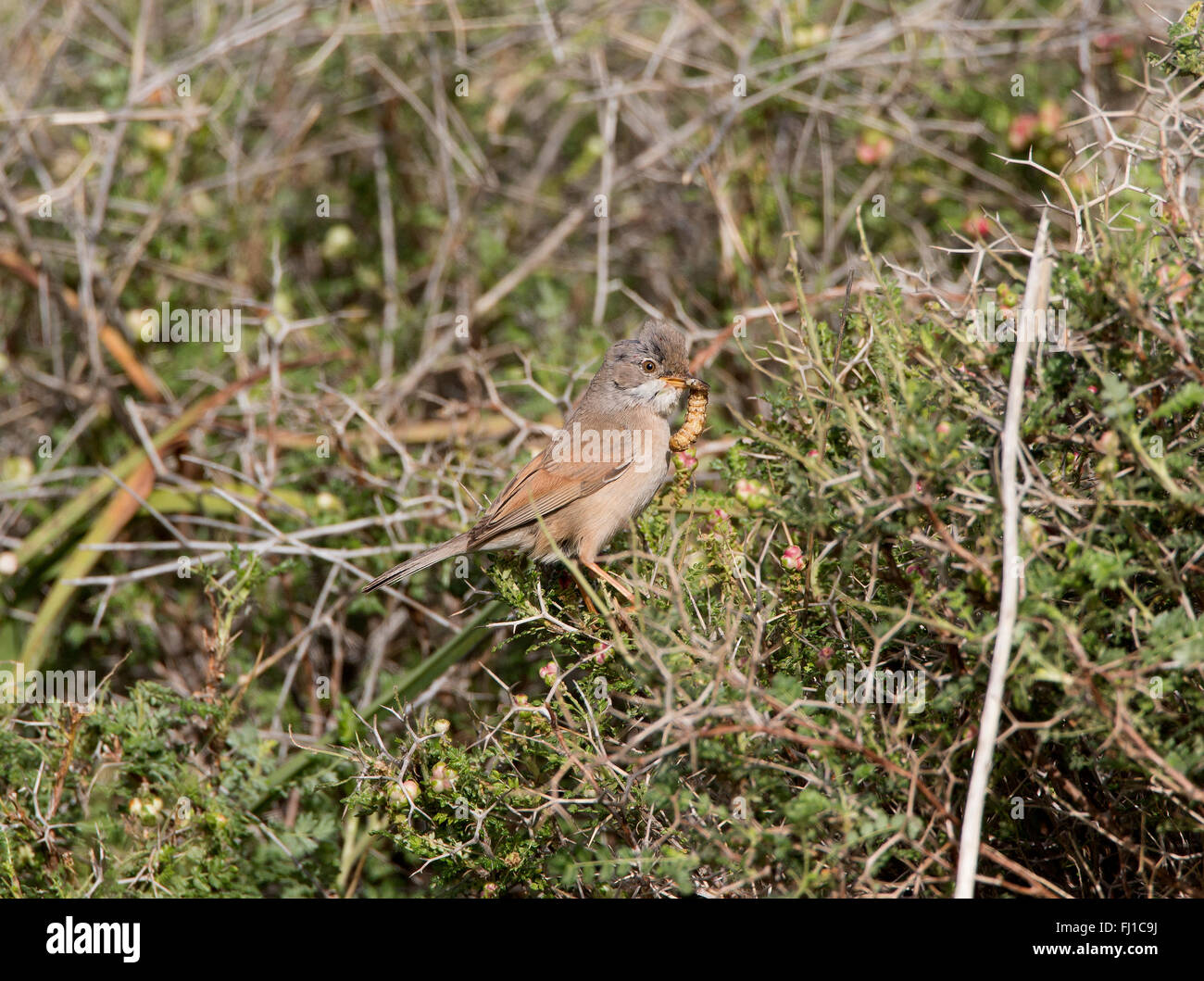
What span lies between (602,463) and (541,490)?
1.03 feet

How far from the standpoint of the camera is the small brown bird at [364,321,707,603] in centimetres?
423

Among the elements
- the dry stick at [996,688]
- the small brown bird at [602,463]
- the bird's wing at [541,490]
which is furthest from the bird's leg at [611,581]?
the dry stick at [996,688]

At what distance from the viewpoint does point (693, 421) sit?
4.06 metres

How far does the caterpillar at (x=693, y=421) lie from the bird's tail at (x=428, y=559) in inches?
35.8

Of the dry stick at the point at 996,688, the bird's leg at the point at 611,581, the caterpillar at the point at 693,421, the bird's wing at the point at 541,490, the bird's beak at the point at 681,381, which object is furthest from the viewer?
the bird's beak at the point at 681,381

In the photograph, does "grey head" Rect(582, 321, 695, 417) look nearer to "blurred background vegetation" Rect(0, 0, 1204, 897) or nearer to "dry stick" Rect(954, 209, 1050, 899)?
"blurred background vegetation" Rect(0, 0, 1204, 897)

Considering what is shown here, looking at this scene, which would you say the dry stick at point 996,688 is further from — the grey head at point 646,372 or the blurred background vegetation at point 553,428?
the grey head at point 646,372

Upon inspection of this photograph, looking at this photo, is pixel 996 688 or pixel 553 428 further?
pixel 553 428

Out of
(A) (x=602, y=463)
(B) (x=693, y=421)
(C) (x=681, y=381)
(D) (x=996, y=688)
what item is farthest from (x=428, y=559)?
(D) (x=996, y=688)

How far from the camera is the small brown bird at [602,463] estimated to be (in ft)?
13.9

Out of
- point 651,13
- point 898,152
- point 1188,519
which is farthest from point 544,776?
point 651,13

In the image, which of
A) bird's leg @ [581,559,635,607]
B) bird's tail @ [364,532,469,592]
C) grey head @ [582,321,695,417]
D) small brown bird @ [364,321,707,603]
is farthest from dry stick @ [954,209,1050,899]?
bird's tail @ [364,532,469,592]

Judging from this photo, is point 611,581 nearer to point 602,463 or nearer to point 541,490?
point 541,490

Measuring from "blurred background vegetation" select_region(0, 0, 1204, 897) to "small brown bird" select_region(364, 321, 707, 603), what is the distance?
0.72ft
